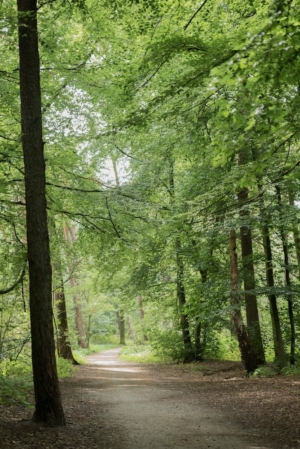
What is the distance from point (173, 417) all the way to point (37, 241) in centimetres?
402

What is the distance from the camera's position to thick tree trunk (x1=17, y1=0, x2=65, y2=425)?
21.3 ft

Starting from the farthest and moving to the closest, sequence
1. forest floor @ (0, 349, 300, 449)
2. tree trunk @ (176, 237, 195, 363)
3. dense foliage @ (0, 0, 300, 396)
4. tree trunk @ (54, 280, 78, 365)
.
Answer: tree trunk @ (176, 237, 195, 363) → tree trunk @ (54, 280, 78, 365) → dense foliage @ (0, 0, 300, 396) → forest floor @ (0, 349, 300, 449)

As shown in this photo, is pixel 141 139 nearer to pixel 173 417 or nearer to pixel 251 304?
pixel 251 304

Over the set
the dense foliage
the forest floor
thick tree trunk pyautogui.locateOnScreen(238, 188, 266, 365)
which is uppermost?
the dense foliage

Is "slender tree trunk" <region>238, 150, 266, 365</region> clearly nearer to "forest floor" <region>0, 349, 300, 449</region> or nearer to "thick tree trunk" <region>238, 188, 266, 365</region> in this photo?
"thick tree trunk" <region>238, 188, 266, 365</region>

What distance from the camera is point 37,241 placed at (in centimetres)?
675

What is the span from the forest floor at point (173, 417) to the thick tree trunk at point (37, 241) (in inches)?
20.0

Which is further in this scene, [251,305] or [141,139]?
[251,305]

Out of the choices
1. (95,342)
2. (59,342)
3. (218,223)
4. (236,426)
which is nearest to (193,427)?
(236,426)

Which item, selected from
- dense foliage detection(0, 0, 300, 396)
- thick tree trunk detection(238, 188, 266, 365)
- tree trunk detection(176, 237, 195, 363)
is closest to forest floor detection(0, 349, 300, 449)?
thick tree trunk detection(238, 188, 266, 365)

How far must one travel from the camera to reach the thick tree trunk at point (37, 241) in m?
6.50

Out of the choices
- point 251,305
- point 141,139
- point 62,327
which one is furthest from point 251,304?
point 62,327

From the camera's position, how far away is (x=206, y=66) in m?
6.31

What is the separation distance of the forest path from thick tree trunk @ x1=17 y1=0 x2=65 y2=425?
1341mm
